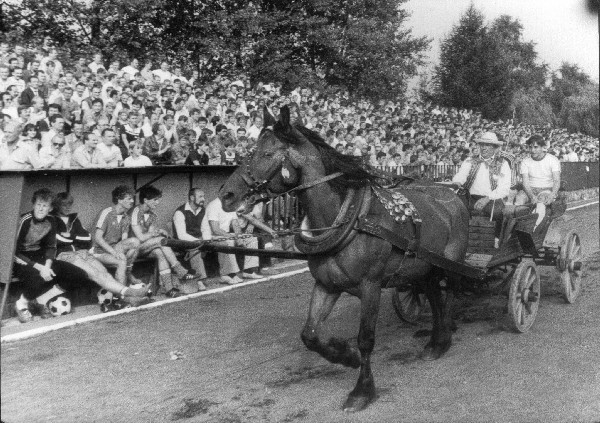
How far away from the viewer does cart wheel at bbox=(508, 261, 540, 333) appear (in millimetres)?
6320

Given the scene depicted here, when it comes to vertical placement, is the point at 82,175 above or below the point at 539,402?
above

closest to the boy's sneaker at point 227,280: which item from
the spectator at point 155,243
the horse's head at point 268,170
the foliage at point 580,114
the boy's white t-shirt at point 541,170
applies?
the spectator at point 155,243

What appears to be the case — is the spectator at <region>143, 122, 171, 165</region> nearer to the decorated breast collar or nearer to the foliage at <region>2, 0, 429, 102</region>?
the decorated breast collar

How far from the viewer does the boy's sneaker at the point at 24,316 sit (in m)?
6.82

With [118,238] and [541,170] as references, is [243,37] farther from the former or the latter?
[541,170]

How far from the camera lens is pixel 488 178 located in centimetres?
728

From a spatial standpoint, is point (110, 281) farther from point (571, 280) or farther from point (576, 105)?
point (576, 105)

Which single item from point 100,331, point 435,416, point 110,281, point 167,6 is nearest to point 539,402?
point 435,416

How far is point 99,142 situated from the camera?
9859 millimetres

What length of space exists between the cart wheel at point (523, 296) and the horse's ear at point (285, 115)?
2988mm

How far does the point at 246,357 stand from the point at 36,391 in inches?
69.5

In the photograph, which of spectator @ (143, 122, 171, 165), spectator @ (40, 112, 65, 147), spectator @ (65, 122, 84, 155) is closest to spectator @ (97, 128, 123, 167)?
spectator @ (65, 122, 84, 155)

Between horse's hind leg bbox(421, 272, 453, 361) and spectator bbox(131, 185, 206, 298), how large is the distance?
11.3 feet

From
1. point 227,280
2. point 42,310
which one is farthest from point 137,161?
point 42,310
